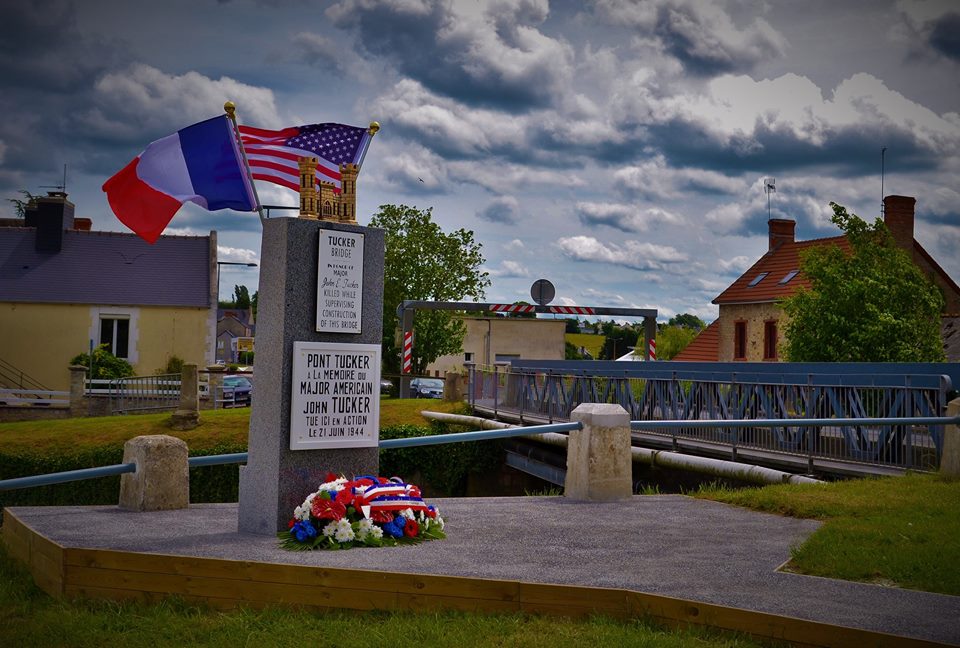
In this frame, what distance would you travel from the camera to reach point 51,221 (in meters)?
46.8

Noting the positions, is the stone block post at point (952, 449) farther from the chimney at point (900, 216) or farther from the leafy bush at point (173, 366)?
the leafy bush at point (173, 366)

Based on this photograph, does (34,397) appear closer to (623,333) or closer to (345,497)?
(345,497)

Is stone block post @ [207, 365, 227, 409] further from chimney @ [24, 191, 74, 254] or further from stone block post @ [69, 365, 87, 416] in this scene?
chimney @ [24, 191, 74, 254]

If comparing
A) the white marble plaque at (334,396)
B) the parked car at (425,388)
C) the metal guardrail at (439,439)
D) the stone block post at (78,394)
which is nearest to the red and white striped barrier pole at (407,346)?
the parked car at (425,388)

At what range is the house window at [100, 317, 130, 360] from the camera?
44.9 meters

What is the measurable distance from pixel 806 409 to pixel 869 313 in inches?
728

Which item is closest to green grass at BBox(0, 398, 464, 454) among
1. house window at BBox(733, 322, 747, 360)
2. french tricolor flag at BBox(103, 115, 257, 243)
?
french tricolor flag at BBox(103, 115, 257, 243)

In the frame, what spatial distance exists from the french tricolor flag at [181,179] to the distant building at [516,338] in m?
55.6

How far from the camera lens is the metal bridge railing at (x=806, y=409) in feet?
42.8

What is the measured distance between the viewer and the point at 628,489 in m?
10.9

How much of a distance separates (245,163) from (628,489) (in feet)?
18.4

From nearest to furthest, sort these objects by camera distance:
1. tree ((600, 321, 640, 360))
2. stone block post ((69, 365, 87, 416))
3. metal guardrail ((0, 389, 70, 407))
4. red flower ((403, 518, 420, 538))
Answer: red flower ((403, 518, 420, 538)) < stone block post ((69, 365, 87, 416)) < metal guardrail ((0, 389, 70, 407)) < tree ((600, 321, 640, 360))

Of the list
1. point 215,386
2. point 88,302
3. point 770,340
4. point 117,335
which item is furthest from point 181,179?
Answer: point 770,340

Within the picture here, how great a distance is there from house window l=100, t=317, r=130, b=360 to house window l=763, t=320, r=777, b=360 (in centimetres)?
2994
